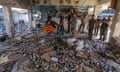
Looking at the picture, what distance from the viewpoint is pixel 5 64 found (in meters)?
4.24

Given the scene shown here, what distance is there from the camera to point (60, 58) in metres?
4.73

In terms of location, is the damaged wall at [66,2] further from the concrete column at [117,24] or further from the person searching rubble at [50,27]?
the concrete column at [117,24]

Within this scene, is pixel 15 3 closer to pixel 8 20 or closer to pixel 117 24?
pixel 8 20

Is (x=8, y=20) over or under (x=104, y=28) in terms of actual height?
over

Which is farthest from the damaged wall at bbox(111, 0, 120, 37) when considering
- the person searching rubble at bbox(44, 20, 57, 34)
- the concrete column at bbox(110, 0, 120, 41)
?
the person searching rubble at bbox(44, 20, 57, 34)

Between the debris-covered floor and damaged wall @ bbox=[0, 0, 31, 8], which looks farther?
damaged wall @ bbox=[0, 0, 31, 8]

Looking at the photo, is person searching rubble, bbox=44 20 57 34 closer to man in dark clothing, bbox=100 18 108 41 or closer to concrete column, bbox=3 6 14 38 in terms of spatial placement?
concrete column, bbox=3 6 14 38

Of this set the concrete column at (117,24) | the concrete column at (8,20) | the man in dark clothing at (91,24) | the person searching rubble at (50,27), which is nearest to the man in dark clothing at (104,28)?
the man in dark clothing at (91,24)

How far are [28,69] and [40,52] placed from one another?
126 cm

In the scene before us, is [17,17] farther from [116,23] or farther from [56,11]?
[116,23]

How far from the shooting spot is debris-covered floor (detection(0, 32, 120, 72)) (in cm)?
409

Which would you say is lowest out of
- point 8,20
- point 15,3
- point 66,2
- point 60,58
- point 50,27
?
point 60,58

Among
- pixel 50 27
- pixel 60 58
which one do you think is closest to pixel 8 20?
pixel 50 27

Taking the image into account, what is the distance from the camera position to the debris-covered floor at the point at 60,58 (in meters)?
4.09
